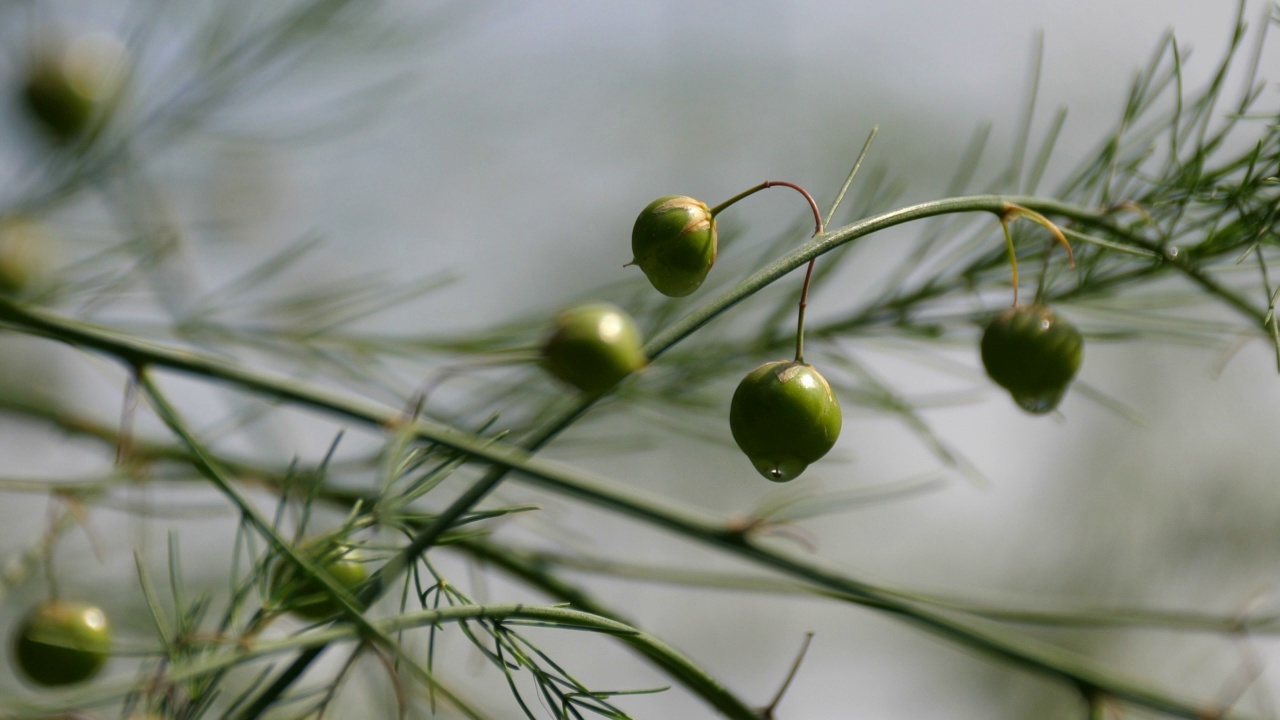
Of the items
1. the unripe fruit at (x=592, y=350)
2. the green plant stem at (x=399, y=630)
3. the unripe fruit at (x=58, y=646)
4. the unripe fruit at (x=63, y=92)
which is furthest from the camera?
the unripe fruit at (x=63, y=92)

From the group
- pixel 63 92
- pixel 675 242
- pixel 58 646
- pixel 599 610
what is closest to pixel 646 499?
pixel 599 610

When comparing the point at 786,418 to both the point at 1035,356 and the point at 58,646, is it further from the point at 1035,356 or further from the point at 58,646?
the point at 58,646

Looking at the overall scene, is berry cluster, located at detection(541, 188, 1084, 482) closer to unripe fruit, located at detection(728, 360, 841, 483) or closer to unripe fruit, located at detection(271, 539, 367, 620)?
unripe fruit, located at detection(728, 360, 841, 483)

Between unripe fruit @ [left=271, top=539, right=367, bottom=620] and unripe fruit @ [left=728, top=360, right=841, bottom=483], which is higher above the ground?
unripe fruit @ [left=728, top=360, right=841, bottom=483]

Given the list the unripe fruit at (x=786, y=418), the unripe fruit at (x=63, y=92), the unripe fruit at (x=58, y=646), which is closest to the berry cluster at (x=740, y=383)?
the unripe fruit at (x=786, y=418)

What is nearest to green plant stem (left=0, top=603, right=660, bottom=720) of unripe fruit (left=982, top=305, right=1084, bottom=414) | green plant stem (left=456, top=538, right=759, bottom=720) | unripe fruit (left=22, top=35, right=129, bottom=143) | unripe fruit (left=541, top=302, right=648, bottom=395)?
green plant stem (left=456, top=538, right=759, bottom=720)

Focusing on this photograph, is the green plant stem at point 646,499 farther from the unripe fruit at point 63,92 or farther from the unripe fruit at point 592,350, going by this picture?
the unripe fruit at point 63,92

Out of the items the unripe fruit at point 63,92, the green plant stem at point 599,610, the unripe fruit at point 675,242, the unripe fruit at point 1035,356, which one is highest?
the unripe fruit at point 63,92
